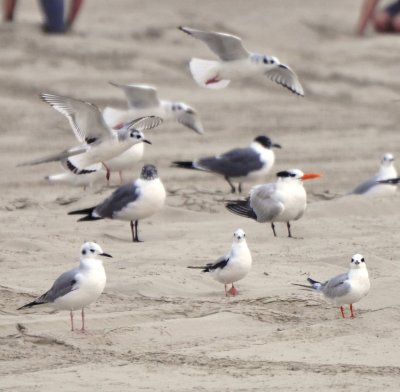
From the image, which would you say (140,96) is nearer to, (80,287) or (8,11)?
(80,287)

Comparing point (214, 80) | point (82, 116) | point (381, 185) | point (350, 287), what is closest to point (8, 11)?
point (214, 80)

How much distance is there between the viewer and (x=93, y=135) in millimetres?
12023

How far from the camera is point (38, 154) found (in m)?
16.3

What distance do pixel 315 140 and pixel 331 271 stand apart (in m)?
7.79

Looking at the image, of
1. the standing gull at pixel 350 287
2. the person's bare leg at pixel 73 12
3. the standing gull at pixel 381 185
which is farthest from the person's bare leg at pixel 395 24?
the standing gull at pixel 350 287

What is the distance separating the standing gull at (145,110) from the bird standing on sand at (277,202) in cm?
263

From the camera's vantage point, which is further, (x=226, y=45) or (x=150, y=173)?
(x=226, y=45)

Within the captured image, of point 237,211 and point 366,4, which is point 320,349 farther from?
point 366,4

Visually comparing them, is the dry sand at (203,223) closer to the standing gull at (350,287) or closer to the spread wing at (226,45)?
the standing gull at (350,287)

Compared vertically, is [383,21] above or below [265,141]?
above

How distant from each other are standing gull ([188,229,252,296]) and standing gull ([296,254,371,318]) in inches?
22.9

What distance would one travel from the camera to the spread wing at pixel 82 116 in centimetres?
1147

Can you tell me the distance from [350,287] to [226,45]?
525 cm

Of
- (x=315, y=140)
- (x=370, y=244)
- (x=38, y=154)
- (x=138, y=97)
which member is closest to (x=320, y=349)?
(x=370, y=244)
